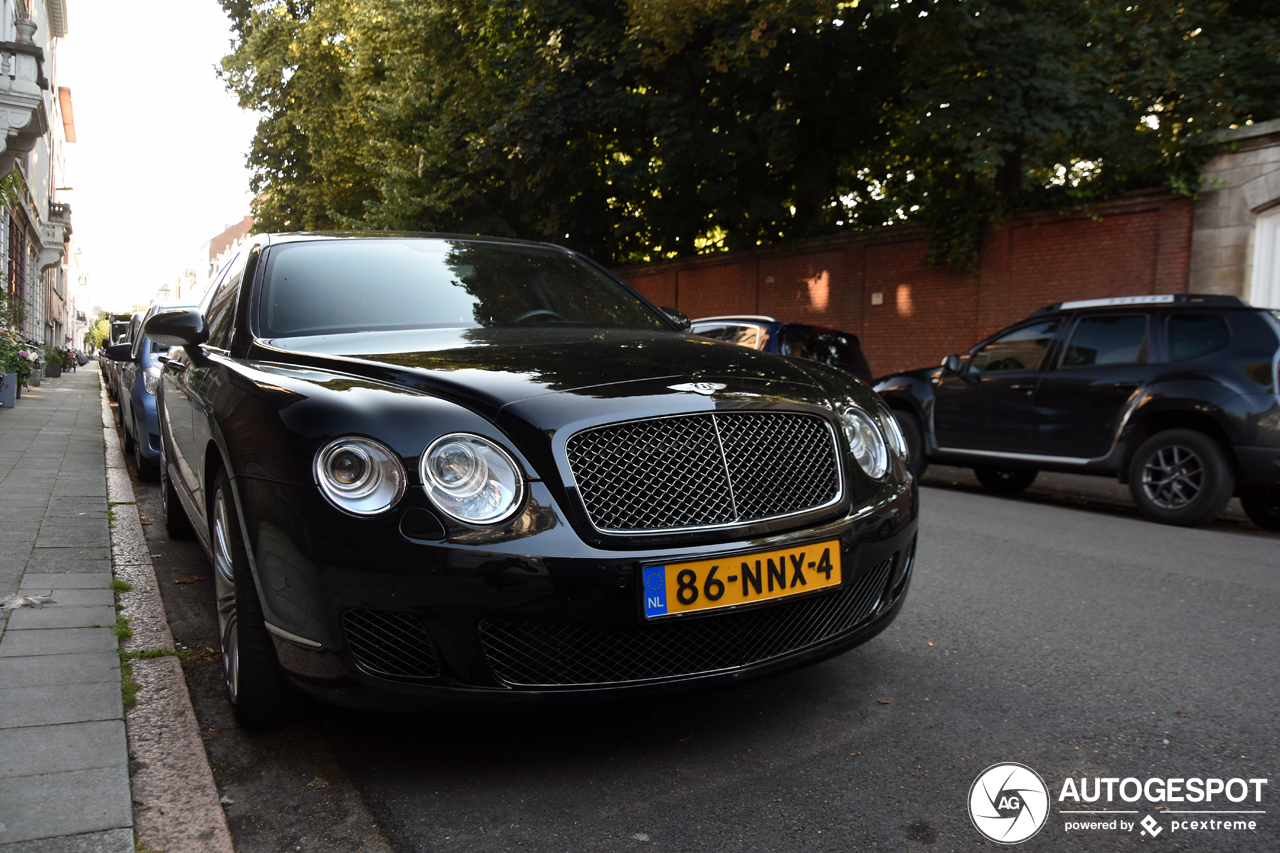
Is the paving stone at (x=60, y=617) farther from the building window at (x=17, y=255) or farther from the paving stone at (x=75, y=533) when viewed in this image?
the building window at (x=17, y=255)

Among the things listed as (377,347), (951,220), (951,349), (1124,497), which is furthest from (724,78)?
(377,347)

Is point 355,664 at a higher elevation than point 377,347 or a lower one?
lower

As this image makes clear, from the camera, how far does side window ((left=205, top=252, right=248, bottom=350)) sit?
3.95 meters

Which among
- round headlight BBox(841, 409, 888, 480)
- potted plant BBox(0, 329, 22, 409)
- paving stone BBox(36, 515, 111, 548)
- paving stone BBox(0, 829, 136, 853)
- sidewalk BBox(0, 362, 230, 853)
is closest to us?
paving stone BBox(0, 829, 136, 853)

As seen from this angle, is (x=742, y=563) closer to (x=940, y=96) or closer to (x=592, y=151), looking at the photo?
(x=940, y=96)

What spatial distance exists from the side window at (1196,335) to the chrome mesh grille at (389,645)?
726cm

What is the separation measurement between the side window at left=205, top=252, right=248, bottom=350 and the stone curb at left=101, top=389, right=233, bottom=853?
3.73 ft

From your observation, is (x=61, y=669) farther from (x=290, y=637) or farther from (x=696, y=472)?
(x=696, y=472)

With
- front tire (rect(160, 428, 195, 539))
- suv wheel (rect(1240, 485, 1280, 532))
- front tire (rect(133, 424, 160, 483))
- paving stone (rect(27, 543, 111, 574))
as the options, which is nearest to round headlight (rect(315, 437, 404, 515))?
paving stone (rect(27, 543, 111, 574))

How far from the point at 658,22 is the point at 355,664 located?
12986 millimetres

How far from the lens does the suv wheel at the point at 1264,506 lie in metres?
7.90

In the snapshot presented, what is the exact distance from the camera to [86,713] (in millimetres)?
2953

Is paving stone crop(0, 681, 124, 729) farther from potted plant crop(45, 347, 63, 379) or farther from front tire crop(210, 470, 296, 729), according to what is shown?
potted plant crop(45, 347, 63, 379)

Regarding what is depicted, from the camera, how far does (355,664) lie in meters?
2.53
